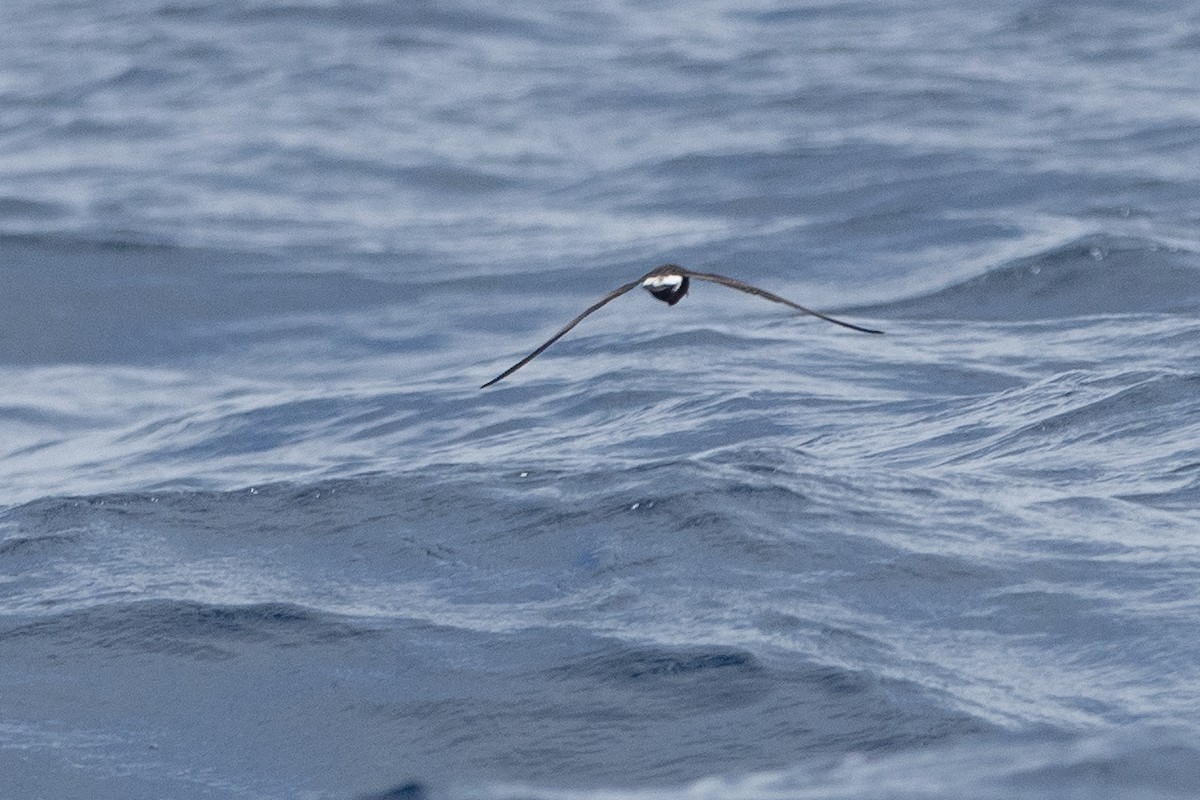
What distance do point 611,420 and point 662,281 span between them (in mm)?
3947

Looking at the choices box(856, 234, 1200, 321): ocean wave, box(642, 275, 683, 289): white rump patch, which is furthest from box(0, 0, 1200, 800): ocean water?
box(642, 275, 683, 289): white rump patch

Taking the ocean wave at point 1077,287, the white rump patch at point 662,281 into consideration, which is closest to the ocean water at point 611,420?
the ocean wave at point 1077,287

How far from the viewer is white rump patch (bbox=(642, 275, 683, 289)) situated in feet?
24.5

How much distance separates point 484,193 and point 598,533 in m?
10.9

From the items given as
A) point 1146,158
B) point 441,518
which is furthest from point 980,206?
point 441,518

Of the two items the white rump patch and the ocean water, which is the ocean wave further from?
the white rump patch

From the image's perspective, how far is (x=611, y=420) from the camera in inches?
448

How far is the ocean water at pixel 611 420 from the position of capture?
719 centimetres

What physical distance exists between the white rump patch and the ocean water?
1.36 meters

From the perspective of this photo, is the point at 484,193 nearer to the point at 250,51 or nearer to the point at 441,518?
the point at 250,51

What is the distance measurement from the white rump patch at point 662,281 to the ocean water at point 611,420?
4.45ft

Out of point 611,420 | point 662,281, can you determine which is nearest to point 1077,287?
point 611,420

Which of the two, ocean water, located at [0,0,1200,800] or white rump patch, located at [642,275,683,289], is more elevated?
white rump patch, located at [642,275,683,289]

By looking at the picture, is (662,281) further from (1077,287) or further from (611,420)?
(1077,287)
